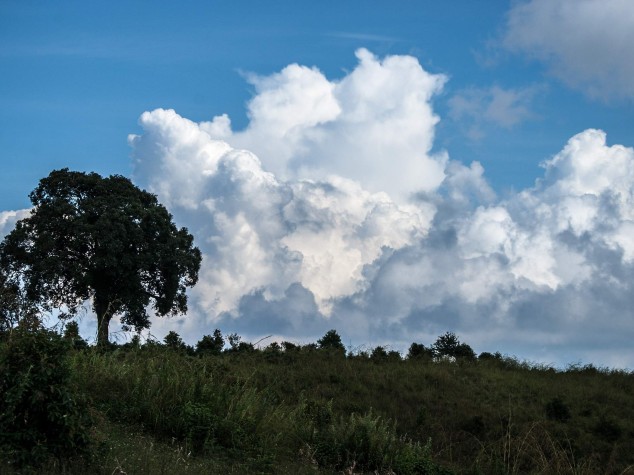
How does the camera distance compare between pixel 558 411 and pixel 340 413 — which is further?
pixel 558 411

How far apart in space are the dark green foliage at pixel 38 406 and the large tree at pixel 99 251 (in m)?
27.1

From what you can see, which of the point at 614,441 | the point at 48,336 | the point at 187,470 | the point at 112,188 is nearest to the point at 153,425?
the point at 187,470

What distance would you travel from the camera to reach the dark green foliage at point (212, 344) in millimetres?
24375

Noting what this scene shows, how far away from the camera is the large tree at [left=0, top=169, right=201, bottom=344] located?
3678 cm

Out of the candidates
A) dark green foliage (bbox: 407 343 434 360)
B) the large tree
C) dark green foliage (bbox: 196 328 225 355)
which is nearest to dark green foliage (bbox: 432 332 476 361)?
dark green foliage (bbox: 407 343 434 360)

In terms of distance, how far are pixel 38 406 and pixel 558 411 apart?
16.2 m

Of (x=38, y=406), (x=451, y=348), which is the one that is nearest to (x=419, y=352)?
(x=451, y=348)

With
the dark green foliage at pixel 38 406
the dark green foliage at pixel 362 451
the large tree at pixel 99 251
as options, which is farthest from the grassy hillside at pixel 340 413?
the large tree at pixel 99 251

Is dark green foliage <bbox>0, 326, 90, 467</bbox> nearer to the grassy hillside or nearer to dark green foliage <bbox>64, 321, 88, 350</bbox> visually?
the grassy hillside

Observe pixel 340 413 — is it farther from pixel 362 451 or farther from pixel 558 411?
pixel 558 411

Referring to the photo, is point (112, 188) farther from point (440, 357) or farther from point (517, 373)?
point (517, 373)

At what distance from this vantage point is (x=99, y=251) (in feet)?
122

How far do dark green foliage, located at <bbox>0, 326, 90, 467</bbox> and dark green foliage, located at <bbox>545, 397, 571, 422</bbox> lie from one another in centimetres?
1535

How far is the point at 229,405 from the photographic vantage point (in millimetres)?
12852
